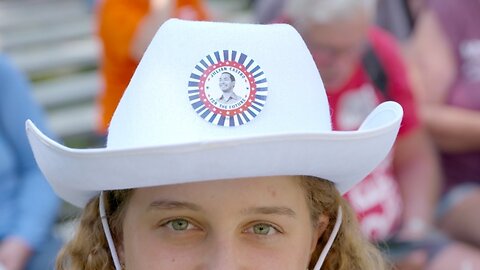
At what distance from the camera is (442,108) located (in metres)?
3.55

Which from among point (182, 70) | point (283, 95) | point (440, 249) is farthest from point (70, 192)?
point (440, 249)

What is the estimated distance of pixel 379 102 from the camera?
323 cm

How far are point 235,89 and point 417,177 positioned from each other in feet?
6.78

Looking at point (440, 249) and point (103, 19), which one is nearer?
point (440, 249)

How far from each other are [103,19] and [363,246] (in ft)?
6.05

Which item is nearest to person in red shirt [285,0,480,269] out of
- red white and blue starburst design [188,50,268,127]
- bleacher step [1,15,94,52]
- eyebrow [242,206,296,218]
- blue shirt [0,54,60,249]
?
blue shirt [0,54,60,249]

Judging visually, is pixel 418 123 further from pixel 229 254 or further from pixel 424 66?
pixel 229 254

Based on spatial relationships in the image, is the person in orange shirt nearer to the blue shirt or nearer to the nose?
the blue shirt

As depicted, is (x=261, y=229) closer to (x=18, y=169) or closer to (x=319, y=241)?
(x=319, y=241)

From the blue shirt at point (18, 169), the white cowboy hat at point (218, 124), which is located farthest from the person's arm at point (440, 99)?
the white cowboy hat at point (218, 124)

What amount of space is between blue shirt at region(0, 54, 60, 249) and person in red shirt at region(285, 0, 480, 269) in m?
0.97

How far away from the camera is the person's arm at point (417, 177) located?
3408mm

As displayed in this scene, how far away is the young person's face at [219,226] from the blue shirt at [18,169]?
161 centimetres

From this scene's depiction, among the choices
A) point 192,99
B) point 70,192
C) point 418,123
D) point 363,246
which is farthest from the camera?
point 418,123
